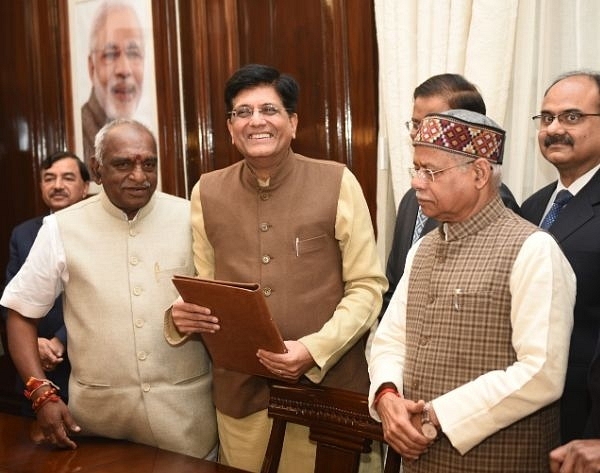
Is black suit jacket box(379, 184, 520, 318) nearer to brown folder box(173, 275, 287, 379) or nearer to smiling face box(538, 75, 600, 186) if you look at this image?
smiling face box(538, 75, 600, 186)

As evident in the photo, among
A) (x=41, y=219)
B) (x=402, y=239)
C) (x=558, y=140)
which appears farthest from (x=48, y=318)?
(x=558, y=140)

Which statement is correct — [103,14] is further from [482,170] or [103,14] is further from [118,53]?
[482,170]

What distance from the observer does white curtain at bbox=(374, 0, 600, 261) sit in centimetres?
273

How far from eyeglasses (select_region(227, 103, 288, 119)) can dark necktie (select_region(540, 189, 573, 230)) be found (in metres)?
0.90

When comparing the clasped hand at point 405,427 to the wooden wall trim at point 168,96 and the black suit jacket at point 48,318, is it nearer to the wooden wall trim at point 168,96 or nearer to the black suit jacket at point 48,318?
the black suit jacket at point 48,318

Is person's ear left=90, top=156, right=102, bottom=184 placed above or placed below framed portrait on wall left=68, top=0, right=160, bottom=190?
below

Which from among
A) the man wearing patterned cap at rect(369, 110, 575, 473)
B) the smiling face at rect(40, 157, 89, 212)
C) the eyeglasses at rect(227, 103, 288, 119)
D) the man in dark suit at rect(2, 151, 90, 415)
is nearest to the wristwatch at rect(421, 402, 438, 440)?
the man wearing patterned cap at rect(369, 110, 575, 473)

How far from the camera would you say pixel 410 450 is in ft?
5.40

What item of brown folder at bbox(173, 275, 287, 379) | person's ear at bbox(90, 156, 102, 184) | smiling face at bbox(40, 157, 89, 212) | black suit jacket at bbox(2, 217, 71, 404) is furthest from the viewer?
smiling face at bbox(40, 157, 89, 212)

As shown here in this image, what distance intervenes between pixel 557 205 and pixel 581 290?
0.33 m

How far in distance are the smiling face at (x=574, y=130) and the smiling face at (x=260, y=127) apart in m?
0.80

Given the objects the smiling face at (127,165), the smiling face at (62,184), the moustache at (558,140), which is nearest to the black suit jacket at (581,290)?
the moustache at (558,140)

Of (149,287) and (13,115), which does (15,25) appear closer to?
(13,115)

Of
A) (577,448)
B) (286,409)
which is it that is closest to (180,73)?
(286,409)
